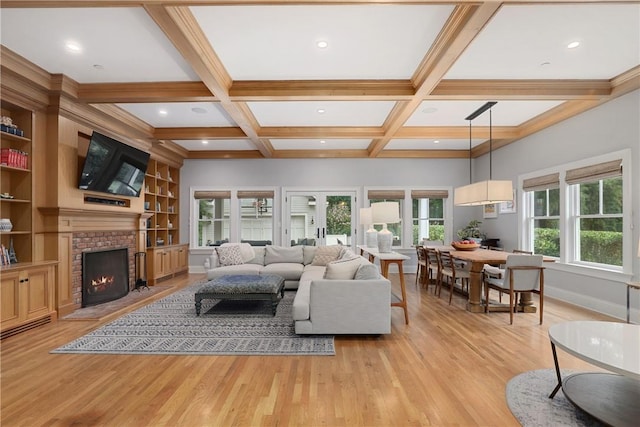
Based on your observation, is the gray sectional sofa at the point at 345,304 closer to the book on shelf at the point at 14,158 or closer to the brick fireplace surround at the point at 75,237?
the brick fireplace surround at the point at 75,237

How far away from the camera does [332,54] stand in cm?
330

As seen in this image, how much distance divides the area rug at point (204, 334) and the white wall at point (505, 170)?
3.74 metres

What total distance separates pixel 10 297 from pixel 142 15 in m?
3.20

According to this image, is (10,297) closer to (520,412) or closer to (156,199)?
(156,199)

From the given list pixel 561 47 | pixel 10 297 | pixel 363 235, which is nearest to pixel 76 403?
pixel 10 297

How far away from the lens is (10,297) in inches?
133

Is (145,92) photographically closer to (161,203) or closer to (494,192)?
(161,203)

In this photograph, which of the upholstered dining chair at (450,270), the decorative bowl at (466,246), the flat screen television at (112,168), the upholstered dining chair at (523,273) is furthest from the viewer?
the decorative bowl at (466,246)

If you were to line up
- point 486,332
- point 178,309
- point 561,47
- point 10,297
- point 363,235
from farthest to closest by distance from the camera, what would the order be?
point 363,235
point 178,309
point 486,332
point 10,297
point 561,47

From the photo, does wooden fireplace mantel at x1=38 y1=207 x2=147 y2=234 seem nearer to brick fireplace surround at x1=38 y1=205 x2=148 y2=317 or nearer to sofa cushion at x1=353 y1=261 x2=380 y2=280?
brick fireplace surround at x1=38 y1=205 x2=148 y2=317

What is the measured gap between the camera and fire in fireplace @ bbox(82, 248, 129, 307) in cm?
461

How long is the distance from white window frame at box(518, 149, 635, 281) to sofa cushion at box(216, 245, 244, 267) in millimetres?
5372

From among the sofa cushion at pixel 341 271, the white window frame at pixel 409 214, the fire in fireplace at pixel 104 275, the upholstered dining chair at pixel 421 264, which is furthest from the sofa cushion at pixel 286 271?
the white window frame at pixel 409 214

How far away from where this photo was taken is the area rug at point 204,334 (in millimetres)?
3064
